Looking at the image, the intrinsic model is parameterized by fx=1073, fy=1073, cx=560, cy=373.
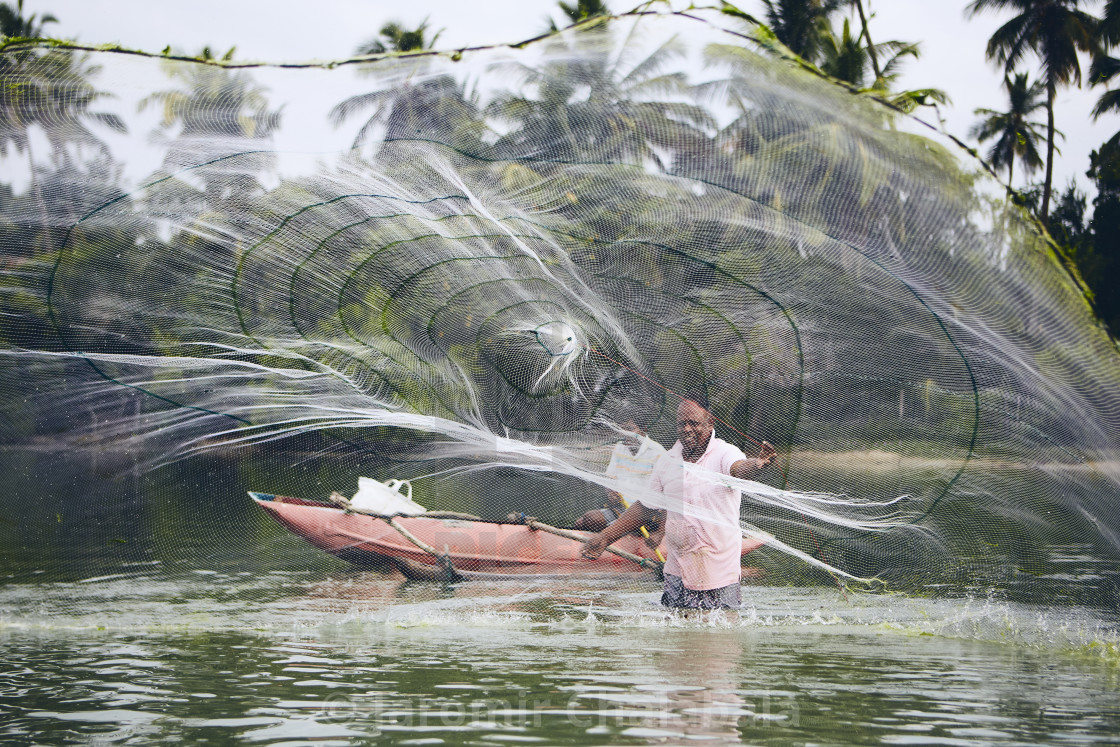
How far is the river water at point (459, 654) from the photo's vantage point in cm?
473

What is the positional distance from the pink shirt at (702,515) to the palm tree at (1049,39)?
26.0 m

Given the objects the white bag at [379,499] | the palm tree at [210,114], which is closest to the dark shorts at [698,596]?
the white bag at [379,499]

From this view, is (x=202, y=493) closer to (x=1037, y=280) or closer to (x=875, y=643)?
(x=875, y=643)

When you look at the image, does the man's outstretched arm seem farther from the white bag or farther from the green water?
the white bag

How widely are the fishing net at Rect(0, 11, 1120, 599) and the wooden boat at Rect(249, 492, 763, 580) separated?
0.67 meters

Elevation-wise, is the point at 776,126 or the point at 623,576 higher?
the point at 776,126

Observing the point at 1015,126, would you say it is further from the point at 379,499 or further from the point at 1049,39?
the point at 379,499

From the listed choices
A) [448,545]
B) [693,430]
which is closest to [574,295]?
[693,430]

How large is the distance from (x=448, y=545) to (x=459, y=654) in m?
2.45

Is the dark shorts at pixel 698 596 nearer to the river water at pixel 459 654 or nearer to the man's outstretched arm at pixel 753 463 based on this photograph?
the river water at pixel 459 654

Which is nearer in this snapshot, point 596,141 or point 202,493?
point 596,141

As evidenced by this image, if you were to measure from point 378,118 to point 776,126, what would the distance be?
2078 millimetres

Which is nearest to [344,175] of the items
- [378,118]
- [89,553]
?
[378,118]

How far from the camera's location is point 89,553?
9.30 meters
